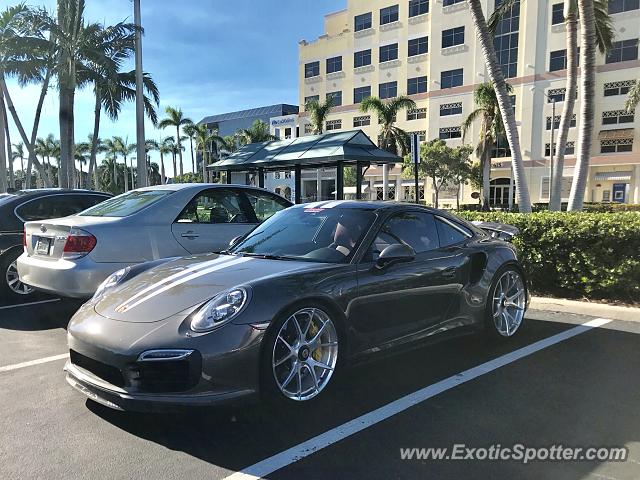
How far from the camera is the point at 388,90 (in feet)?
189

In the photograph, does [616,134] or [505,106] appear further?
[616,134]

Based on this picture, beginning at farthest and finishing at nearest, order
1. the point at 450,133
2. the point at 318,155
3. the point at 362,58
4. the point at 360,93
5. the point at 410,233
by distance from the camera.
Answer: the point at 360,93 < the point at 362,58 < the point at 450,133 < the point at 318,155 < the point at 410,233

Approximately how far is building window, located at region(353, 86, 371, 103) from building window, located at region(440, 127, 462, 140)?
11023 millimetres

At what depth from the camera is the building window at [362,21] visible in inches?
2312

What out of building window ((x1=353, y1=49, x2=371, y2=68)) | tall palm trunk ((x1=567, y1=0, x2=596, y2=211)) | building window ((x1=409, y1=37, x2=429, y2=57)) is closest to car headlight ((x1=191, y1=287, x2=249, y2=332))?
tall palm trunk ((x1=567, y1=0, x2=596, y2=211))

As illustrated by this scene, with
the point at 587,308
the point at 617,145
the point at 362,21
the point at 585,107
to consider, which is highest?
the point at 362,21

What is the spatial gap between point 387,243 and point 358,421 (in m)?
1.51

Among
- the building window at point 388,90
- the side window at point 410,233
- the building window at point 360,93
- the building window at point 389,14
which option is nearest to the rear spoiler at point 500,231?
the side window at point 410,233

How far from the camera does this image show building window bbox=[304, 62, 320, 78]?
209ft

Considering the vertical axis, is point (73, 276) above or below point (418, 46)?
below

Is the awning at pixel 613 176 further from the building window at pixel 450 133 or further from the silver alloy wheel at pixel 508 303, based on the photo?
the silver alloy wheel at pixel 508 303

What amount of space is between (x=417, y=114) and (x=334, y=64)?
13.6 meters

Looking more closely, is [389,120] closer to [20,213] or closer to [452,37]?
[452,37]

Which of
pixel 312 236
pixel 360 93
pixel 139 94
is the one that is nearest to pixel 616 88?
pixel 360 93
